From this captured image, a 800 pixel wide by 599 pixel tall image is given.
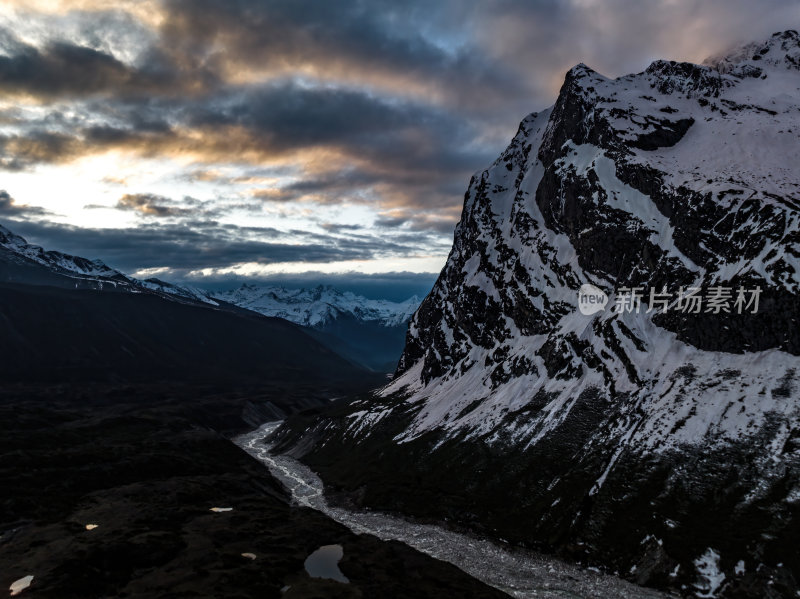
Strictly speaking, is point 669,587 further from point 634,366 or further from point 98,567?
point 98,567

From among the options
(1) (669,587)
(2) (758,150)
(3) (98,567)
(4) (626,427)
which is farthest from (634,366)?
(3) (98,567)

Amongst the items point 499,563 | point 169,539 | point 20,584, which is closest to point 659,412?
point 499,563

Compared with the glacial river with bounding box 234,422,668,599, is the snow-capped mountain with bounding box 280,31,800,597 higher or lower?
higher

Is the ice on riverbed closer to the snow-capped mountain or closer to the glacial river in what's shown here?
the glacial river

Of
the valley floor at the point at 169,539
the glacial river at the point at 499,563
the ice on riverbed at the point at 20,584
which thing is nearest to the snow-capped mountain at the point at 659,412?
the glacial river at the point at 499,563

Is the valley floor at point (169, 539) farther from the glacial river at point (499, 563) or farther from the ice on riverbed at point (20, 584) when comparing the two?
the glacial river at point (499, 563)

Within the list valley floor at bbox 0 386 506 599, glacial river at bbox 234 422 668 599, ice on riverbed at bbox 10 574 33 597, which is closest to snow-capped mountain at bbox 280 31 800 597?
glacial river at bbox 234 422 668 599
